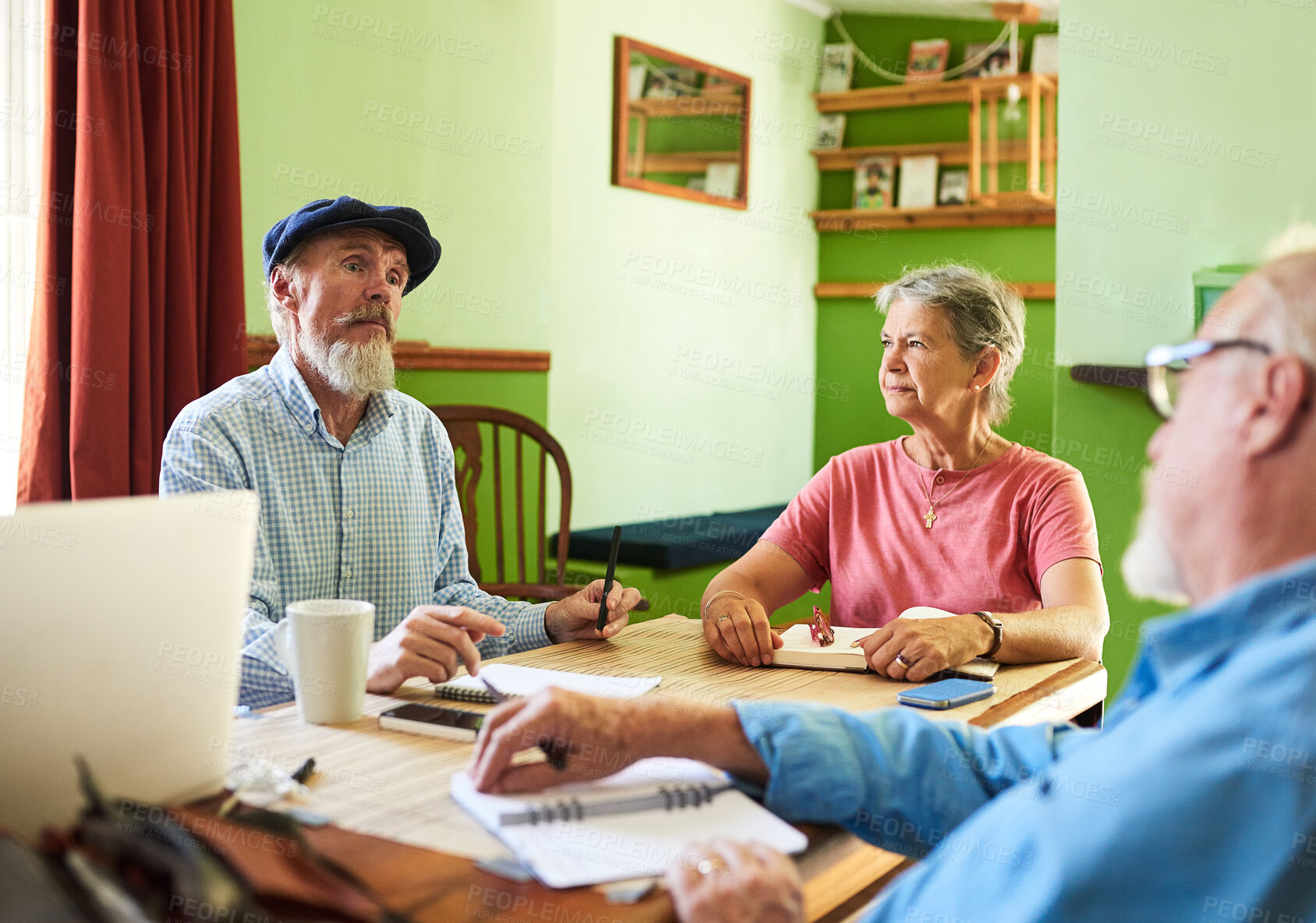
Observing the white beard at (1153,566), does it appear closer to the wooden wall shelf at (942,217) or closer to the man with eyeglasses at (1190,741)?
the man with eyeglasses at (1190,741)

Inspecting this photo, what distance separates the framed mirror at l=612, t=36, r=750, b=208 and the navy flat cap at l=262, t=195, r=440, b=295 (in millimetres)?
2073

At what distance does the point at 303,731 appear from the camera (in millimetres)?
1192

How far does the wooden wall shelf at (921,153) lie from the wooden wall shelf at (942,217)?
0.63 ft

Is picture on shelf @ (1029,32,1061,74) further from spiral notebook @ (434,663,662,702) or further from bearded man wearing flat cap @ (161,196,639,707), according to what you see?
spiral notebook @ (434,663,662,702)

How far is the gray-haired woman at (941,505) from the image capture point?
6.31ft

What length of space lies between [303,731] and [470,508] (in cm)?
189

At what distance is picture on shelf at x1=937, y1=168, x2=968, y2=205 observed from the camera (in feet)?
16.3

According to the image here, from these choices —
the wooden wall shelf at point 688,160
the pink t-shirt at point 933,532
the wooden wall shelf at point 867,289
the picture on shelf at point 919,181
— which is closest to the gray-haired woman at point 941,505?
the pink t-shirt at point 933,532

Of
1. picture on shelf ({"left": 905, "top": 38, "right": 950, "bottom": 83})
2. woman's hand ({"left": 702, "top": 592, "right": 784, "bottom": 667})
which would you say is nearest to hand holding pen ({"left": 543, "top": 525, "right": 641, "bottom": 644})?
woman's hand ({"left": 702, "top": 592, "right": 784, "bottom": 667})

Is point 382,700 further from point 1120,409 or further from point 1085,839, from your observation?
point 1120,409

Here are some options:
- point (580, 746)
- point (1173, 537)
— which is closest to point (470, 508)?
point (580, 746)

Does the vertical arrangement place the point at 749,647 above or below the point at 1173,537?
below

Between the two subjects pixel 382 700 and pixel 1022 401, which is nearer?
pixel 382 700

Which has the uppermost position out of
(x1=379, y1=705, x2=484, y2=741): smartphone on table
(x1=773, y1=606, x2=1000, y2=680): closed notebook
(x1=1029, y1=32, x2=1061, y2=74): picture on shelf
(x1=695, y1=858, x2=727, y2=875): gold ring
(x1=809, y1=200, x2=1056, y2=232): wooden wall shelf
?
(x1=1029, y1=32, x2=1061, y2=74): picture on shelf
